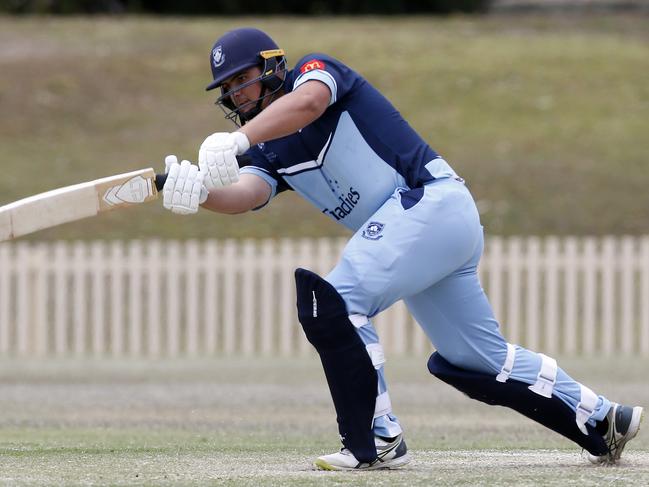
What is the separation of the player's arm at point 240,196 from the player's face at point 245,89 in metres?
0.31

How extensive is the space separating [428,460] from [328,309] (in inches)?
39.9

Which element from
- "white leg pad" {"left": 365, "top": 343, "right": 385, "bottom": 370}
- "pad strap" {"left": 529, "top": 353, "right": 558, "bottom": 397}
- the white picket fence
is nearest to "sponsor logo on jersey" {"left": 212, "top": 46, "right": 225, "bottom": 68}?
"white leg pad" {"left": 365, "top": 343, "right": 385, "bottom": 370}

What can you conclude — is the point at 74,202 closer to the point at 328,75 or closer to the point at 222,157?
the point at 222,157

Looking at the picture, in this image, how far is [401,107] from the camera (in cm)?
2177

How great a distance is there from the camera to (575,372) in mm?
12312

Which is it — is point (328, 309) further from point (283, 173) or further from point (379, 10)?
point (379, 10)

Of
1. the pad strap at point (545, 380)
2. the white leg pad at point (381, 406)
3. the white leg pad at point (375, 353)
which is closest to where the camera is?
the white leg pad at point (375, 353)

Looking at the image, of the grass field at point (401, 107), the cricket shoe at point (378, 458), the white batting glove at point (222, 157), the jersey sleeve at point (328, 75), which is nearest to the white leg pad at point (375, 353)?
the cricket shoe at point (378, 458)

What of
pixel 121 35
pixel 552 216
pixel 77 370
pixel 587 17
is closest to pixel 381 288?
pixel 77 370

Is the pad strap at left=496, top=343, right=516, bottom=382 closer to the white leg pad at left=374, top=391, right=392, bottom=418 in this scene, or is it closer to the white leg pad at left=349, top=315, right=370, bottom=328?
the white leg pad at left=374, top=391, right=392, bottom=418

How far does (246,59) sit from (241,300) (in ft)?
32.1

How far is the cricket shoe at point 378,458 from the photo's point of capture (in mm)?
5203

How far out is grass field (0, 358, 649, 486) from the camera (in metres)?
5.00

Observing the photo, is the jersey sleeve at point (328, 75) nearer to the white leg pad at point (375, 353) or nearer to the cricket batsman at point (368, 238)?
the cricket batsman at point (368, 238)
